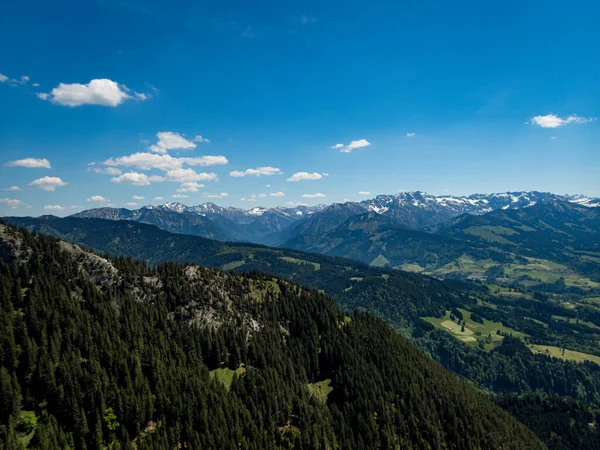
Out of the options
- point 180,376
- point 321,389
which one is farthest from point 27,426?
point 321,389

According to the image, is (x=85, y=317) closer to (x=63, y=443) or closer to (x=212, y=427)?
(x=63, y=443)

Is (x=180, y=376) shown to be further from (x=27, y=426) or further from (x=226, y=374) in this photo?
(x=27, y=426)

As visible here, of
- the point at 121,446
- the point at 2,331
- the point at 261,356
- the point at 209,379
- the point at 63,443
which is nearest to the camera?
the point at 63,443

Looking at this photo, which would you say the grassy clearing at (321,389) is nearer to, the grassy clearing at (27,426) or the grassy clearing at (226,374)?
the grassy clearing at (226,374)

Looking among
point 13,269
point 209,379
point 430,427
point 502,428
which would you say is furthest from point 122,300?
point 502,428

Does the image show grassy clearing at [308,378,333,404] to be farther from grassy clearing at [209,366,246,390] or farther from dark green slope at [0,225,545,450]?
grassy clearing at [209,366,246,390]

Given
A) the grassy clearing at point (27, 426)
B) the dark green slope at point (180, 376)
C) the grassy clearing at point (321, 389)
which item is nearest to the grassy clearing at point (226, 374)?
the dark green slope at point (180, 376)
